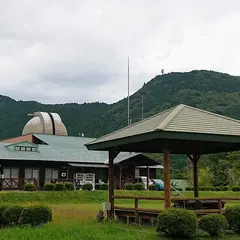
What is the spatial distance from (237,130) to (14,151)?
29.8m

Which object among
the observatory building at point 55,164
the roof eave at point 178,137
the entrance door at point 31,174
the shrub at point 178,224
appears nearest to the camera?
the shrub at point 178,224

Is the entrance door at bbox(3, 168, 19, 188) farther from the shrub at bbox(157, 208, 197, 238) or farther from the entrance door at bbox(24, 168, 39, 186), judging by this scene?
the shrub at bbox(157, 208, 197, 238)

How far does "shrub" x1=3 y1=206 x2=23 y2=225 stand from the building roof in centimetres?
2462

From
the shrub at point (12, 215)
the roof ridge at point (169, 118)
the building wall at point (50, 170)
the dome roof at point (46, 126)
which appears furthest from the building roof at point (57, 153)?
the roof ridge at point (169, 118)

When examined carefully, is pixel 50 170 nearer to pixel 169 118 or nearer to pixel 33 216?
pixel 33 216

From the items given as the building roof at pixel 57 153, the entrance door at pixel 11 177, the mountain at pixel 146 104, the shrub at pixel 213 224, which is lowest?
the shrub at pixel 213 224

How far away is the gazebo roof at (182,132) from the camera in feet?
44.8

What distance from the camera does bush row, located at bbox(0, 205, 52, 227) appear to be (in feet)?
45.3

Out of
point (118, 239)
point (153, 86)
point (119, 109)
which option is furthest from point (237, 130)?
point (153, 86)

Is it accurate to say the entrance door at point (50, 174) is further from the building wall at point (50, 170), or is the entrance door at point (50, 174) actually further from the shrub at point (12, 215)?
the shrub at point (12, 215)

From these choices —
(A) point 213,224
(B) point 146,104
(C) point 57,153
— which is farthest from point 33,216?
(B) point 146,104

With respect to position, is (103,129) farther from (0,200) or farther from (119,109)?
(0,200)

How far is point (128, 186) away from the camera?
36.8 meters

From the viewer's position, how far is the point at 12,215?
1423 cm
